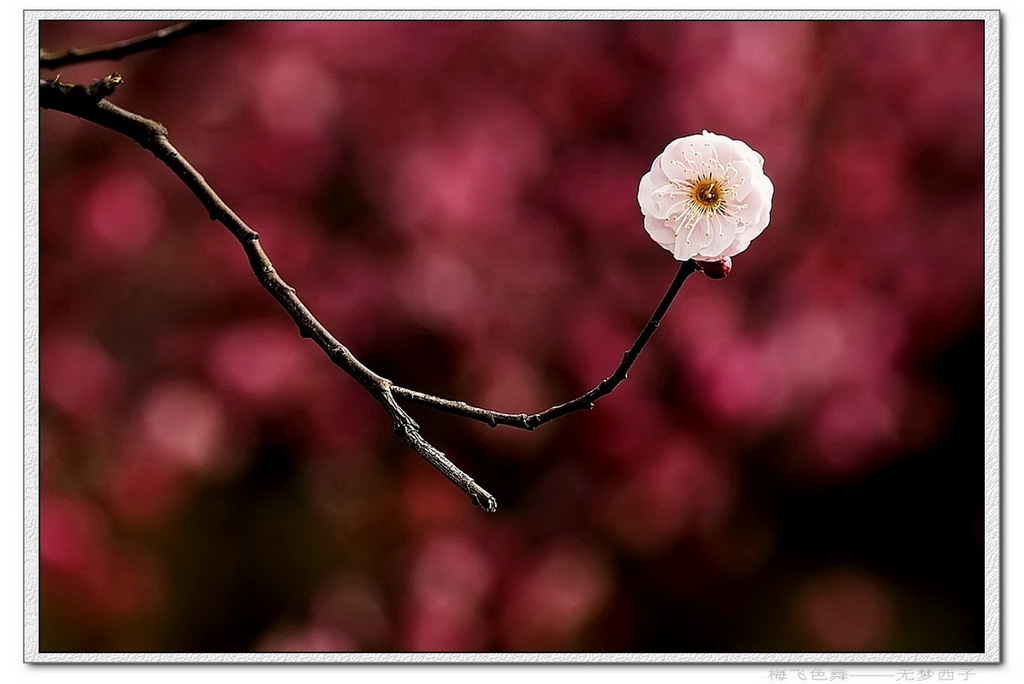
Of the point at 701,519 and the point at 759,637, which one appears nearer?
the point at 759,637

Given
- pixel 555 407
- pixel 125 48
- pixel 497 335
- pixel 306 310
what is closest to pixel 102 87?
pixel 125 48

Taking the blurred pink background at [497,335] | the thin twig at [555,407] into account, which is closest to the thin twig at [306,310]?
the thin twig at [555,407]

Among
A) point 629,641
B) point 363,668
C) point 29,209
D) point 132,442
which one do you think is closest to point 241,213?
point 132,442

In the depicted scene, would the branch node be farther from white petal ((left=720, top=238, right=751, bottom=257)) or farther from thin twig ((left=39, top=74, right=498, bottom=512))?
white petal ((left=720, top=238, right=751, bottom=257))

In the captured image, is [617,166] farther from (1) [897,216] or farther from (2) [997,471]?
(2) [997,471]
